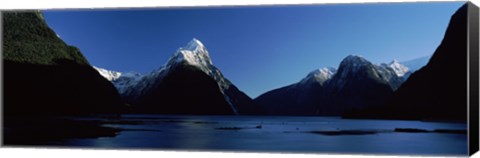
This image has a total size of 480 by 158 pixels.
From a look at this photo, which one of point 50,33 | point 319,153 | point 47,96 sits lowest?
point 319,153

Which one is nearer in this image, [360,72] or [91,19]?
[360,72]

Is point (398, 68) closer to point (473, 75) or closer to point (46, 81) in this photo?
point (473, 75)

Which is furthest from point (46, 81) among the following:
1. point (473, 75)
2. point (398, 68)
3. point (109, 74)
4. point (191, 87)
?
point (473, 75)

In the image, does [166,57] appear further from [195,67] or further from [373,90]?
[373,90]

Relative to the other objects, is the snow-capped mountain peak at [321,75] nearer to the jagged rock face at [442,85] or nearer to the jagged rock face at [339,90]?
the jagged rock face at [339,90]

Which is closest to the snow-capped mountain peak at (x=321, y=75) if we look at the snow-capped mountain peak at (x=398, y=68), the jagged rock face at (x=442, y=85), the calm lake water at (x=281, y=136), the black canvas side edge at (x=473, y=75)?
the calm lake water at (x=281, y=136)

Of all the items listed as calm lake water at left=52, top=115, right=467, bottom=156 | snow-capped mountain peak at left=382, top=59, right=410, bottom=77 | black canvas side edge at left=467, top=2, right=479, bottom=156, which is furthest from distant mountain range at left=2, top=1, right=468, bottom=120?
black canvas side edge at left=467, top=2, right=479, bottom=156

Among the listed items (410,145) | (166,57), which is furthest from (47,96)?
(410,145)
